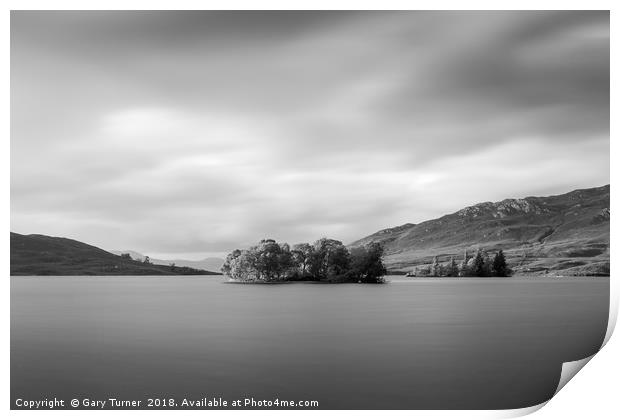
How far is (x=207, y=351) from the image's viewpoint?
34.5ft

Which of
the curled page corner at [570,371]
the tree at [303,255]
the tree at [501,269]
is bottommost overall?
the curled page corner at [570,371]

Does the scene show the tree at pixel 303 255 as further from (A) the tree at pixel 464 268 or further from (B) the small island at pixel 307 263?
(A) the tree at pixel 464 268

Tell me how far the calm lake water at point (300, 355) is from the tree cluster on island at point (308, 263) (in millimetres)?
14084

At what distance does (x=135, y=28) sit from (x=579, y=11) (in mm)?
6505

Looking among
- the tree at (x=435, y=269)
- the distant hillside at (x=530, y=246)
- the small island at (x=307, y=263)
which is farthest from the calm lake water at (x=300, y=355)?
the tree at (x=435, y=269)

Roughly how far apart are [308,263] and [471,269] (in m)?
24.3

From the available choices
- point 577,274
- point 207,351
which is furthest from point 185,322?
point 577,274

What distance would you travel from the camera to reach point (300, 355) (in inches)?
403

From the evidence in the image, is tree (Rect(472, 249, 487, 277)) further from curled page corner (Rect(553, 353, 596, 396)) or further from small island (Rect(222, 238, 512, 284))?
A: curled page corner (Rect(553, 353, 596, 396))

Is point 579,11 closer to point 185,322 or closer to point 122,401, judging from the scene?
point 122,401

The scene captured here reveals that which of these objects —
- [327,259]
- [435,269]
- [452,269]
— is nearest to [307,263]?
[327,259]

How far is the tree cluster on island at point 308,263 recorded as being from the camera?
32.2 m

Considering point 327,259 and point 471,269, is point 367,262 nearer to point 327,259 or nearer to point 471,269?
point 327,259

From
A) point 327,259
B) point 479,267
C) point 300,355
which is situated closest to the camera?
point 300,355
